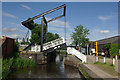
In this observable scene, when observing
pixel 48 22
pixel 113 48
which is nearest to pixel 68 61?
pixel 113 48

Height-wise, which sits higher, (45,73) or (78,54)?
(78,54)

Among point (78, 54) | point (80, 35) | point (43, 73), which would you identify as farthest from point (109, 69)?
point (80, 35)

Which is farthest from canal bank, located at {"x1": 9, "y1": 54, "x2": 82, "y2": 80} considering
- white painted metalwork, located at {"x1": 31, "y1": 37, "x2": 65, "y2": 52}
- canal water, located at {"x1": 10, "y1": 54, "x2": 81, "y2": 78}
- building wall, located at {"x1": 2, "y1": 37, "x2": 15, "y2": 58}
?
white painted metalwork, located at {"x1": 31, "y1": 37, "x2": 65, "y2": 52}

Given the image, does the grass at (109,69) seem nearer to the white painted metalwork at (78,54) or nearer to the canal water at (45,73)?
the canal water at (45,73)

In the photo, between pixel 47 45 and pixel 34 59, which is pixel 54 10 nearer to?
pixel 47 45

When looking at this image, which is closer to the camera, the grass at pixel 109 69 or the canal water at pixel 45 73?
the grass at pixel 109 69

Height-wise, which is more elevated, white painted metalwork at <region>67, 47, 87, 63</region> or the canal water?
white painted metalwork at <region>67, 47, 87, 63</region>

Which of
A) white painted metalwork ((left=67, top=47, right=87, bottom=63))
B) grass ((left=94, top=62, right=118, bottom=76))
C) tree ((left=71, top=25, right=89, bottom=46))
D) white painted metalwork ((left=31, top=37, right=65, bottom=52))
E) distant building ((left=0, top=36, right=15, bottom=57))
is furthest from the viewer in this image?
tree ((left=71, top=25, right=89, bottom=46))

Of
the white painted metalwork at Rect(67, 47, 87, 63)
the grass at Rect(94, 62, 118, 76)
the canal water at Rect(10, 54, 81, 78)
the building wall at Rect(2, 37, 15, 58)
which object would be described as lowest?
the canal water at Rect(10, 54, 81, 78)

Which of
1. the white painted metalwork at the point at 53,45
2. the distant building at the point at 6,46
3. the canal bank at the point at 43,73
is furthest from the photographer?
the white painted metalwork at the point at 53,45

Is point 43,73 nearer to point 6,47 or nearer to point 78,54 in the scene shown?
point 6,47

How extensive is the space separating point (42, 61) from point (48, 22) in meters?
8.04

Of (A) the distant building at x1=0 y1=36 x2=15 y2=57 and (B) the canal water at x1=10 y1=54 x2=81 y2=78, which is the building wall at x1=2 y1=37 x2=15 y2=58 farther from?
(B) the canal water at x1=10 y1=54 x2=81 y2=78

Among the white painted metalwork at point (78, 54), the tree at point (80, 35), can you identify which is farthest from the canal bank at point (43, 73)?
the tree at point (80, 35)
